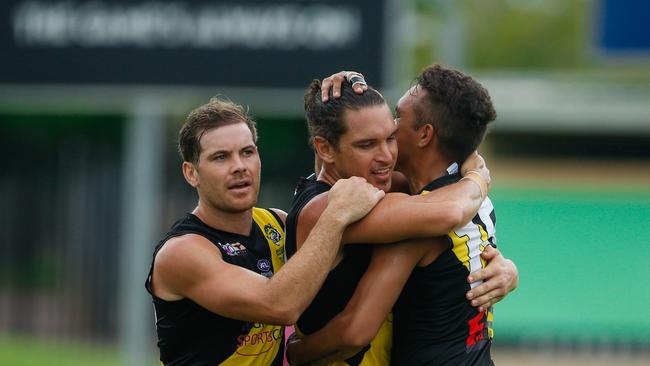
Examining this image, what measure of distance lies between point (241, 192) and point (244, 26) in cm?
638

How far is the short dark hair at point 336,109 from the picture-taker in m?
5.43

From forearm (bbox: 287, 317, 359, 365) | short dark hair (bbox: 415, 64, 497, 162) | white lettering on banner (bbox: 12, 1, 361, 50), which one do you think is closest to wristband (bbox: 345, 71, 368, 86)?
short dark hair (bbox: 415, 64, 497, 162)

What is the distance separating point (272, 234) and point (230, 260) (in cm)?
34

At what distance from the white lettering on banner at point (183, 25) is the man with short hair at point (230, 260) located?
5883 mm

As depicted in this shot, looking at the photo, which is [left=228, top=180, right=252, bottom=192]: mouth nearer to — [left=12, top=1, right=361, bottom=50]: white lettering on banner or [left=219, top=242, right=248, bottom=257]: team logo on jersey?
[left=219, top=242, right=248, bottom=257]: team logo on jersey

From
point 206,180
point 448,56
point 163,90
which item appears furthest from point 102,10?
point 206,180

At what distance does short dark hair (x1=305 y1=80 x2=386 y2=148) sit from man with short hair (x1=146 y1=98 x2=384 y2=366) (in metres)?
0.22

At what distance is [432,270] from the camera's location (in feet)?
17.9

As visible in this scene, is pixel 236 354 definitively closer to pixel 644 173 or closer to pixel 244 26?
pixel 244 26

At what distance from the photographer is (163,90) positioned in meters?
12.3

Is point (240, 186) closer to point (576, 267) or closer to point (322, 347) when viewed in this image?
point (322, 347)

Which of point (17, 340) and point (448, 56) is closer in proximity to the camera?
point (448, 56)

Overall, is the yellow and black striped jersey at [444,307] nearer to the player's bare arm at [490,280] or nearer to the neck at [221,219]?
the player's bare arm at [490,280]

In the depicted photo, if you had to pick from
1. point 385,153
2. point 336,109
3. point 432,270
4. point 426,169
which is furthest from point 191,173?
point 432,270
